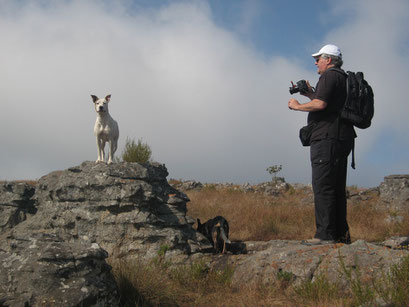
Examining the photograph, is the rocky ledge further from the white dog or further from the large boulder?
the white dog

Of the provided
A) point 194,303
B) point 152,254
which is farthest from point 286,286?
point 152,254

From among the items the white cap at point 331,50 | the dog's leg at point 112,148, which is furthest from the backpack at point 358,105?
the dog's leg at point 112,148

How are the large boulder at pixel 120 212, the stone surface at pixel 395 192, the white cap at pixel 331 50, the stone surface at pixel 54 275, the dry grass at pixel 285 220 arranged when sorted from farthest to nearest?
the stone surface at pixel 395 192 → the dry grass at pixel 285 220 → the large boulder at pixel 120 212 → the white cap at pixel 331 50 → the stone surface at pixel 54 275

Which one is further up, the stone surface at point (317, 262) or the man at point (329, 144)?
the man at point (329, 144)

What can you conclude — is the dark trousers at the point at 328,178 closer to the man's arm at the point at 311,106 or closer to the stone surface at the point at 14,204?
the man's arm at the point at 311,106

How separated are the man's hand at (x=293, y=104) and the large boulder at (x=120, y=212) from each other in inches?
113

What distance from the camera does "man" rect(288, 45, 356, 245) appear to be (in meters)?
5.41

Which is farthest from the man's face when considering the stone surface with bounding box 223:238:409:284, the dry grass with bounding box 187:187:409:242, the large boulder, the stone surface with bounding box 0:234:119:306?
the dry grass with bounding box 187:187:409:242

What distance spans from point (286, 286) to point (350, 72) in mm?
3043

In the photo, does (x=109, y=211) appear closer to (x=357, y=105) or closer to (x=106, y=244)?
(x=106, y=244)

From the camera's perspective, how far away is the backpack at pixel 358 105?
5.32 m

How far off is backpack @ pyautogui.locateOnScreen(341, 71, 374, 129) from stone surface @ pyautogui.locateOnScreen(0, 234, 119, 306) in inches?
142

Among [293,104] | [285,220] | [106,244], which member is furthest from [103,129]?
[285,220]

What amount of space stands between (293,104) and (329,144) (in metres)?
0.77
